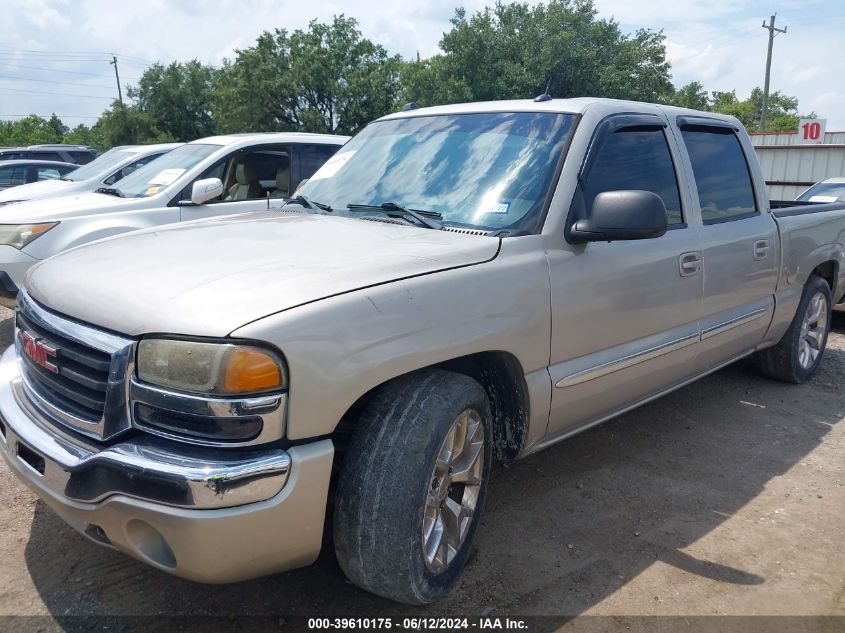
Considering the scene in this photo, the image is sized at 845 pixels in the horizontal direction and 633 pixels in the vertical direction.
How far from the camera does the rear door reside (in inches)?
159

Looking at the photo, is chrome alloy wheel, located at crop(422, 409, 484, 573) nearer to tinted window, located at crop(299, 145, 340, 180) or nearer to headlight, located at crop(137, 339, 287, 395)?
headlight, located at crop(137, 339, 287, 395)

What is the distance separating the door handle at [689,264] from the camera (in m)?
3.72

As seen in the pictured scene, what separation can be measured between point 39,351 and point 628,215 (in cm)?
221

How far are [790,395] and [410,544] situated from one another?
154 inches

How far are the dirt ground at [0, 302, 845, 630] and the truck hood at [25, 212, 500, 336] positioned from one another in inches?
42.4

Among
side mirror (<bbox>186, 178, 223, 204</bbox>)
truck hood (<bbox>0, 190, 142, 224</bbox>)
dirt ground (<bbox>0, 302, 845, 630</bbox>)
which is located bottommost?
dirt ground (<bbox>0, 302, 845, 630</bbox>)

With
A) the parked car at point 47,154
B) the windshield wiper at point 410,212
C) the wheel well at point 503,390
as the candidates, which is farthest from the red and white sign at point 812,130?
the wheel well at point 503,390

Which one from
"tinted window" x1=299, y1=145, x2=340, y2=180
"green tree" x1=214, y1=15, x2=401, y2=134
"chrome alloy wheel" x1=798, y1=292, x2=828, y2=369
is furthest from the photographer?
"green tree" x1=214, y1=15, x2=401, y2=134

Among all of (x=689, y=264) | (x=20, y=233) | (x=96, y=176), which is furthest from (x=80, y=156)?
(x=689, y=264)

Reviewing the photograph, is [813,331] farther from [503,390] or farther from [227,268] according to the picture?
[227,268]

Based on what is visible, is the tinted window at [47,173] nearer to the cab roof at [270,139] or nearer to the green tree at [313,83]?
the cab roof at [270,139]

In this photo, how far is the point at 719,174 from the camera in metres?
4.34

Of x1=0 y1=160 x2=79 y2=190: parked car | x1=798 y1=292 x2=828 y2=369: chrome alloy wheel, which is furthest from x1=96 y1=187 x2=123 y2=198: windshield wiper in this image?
x1=0 y1=160 x2=79 y2=190: parked car

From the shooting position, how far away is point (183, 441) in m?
2.13
